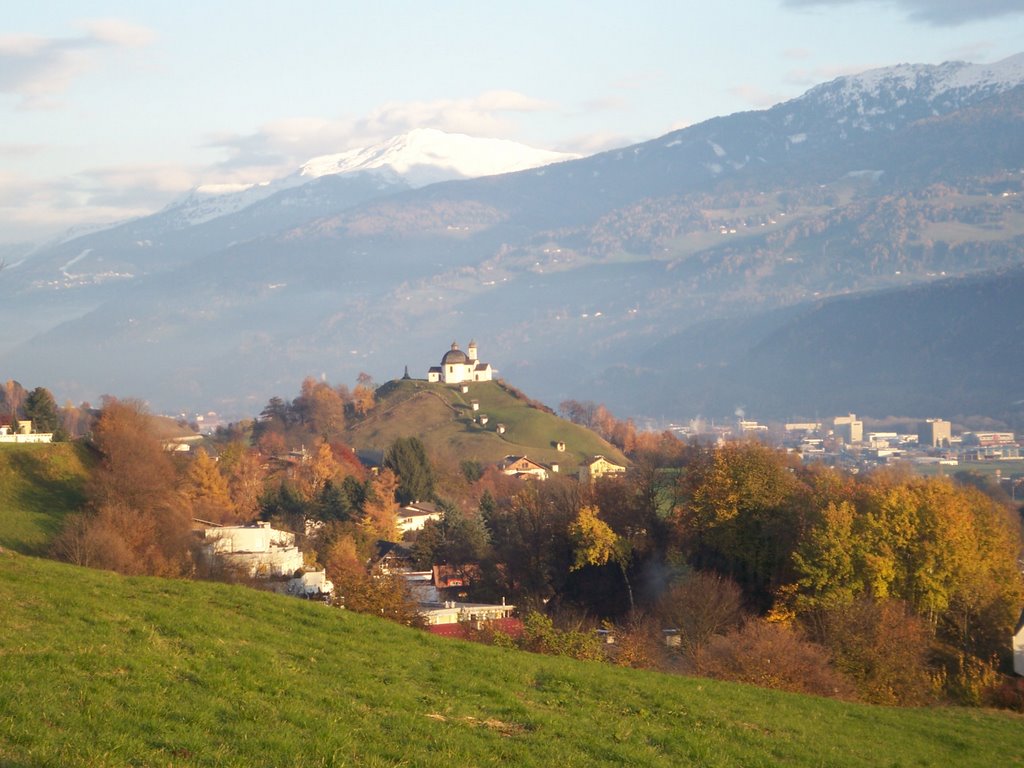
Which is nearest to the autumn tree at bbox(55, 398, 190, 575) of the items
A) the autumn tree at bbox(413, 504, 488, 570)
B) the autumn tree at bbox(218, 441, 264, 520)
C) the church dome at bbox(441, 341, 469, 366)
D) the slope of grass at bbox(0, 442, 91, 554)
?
the slope of grass at bbox(0, 442, 91, 554)

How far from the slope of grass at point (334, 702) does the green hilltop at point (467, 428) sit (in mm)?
94614

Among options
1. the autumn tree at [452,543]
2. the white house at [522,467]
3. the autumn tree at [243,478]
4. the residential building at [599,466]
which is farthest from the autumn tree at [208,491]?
the residential building at [599,466]

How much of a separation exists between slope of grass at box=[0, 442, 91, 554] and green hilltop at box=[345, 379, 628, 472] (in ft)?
222

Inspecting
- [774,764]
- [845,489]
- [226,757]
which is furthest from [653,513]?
[226,757]

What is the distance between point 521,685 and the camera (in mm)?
18328

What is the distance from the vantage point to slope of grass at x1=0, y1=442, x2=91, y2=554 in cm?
3975

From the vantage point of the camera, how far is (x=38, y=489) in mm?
45344

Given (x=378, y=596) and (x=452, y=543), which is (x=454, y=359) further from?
(x=378, y=596)

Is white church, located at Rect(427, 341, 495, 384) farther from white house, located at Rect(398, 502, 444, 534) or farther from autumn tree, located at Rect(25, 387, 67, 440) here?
autumn tree, located at Rect(25, 387, 67, 440)

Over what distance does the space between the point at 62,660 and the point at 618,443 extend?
139 m

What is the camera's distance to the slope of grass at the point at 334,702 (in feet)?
39.6

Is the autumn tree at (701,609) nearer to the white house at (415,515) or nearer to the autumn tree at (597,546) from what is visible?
the autumn tree at (597,546)

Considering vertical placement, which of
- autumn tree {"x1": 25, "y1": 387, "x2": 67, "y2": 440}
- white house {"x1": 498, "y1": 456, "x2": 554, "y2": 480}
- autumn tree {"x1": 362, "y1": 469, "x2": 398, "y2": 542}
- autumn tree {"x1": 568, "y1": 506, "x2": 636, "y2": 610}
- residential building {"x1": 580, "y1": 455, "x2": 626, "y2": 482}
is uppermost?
autumn tree {"x1": 25, "y1": 387, "x2": 67, "y2": 440}

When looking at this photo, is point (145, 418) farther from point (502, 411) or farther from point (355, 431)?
point (502, 411)
